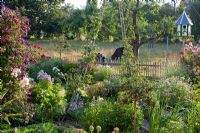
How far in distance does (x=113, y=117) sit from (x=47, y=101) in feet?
6.04

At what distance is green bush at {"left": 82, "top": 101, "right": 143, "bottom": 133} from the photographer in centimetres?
632

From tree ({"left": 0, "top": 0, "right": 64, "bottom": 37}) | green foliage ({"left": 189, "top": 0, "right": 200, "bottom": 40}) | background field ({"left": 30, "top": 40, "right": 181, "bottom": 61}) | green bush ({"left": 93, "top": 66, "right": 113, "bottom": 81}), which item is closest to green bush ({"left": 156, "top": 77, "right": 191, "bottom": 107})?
green bush ({"left": 93, "top": 66, "right": 113, "bottom": 81})

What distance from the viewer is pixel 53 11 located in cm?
3259

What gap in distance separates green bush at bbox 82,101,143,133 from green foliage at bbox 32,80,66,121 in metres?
1.27

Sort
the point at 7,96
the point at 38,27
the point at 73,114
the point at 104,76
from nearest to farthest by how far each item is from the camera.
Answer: the point at 7,96 → the point at 73,114 → the point at 104,76 → the point at 38,27

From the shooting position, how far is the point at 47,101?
768cm

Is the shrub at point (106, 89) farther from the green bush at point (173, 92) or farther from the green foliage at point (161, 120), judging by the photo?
the green foliage at point (161, 120)

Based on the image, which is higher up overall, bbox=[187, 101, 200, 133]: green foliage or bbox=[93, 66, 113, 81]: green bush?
bbox=[187, 101, 200, 133]: green foliage

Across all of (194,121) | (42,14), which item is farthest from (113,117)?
(42,14)

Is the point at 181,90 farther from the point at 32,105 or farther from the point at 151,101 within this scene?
the point at 32,105

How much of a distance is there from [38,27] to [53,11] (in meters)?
1.98

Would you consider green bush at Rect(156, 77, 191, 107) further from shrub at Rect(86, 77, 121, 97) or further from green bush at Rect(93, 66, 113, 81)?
green bush at Rect(93, 66, 113, 81)

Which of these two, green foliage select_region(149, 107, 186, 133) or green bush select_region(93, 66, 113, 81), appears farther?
green bush select_region(93, 66, 113, 81)

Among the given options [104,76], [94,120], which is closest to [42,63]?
[104,76]
